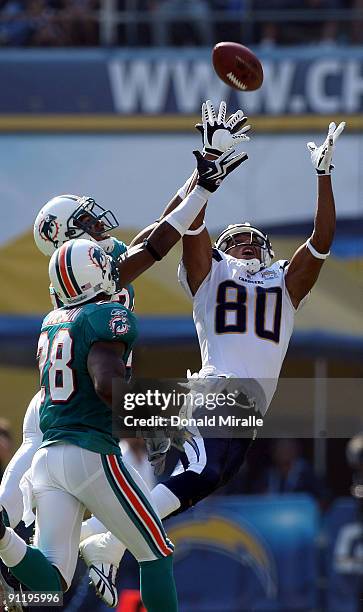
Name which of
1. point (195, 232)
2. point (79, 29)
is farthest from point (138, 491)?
point (79, 29)

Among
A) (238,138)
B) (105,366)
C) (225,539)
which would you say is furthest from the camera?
(225,539)

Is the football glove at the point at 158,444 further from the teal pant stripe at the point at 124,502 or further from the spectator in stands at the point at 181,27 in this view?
the spectator in stands at the point at 181,27

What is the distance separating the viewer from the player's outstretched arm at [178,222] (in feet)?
21.7

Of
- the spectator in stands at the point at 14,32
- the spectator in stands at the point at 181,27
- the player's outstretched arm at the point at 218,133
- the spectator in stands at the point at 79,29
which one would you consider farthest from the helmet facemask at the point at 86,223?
the spectator in stands at the point at 14,32

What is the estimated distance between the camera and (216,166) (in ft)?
21.7

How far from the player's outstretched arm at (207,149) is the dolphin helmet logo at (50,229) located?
2.11ft

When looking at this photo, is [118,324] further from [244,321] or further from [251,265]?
[251,265]

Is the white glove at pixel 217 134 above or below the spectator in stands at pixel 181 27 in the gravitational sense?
below

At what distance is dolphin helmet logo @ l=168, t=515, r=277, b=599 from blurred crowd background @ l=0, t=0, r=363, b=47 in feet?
14.2

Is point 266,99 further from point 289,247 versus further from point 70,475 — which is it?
point 70,475

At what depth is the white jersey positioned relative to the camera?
6.85 metres

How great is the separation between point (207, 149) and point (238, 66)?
0.83 m

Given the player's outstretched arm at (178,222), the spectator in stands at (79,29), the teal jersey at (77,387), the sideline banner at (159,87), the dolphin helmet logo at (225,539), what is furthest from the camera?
the spectator in stands at (79,29)

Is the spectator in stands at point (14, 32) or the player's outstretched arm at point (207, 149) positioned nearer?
the player's outstretched arm at point (207, 149)
